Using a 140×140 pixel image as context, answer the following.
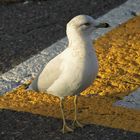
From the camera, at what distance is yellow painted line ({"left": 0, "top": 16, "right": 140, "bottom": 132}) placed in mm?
5910

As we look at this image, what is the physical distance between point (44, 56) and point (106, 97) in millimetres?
1723

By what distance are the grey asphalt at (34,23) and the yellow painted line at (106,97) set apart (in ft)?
3.15

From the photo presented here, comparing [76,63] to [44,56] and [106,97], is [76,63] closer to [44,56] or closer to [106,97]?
[106,97]

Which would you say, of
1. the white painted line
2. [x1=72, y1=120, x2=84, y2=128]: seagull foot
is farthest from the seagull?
the white painted line

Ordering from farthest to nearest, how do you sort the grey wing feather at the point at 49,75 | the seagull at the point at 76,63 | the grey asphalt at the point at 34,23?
the grey asphalt at the point at 34,23
the grey wing feather at the point at 49,75
the seagull at the point at 76,63

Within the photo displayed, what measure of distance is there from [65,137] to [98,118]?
49 centimetres

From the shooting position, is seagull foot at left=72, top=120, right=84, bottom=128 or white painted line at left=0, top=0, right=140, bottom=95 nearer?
seagull foot at left=72, top=120, right=84, bottom=128

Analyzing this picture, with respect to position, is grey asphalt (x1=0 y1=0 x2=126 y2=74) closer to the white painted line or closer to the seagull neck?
the white painted line

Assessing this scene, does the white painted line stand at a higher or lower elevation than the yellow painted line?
higher

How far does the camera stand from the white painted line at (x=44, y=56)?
703 centimetres

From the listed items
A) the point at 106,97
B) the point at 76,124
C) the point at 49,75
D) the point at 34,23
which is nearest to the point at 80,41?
the point at 49,75

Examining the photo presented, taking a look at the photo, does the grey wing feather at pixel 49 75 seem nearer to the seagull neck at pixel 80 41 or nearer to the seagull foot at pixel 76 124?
the seagull neck at pixel 80 41

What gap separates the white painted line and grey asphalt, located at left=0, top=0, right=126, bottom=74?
0.13 m

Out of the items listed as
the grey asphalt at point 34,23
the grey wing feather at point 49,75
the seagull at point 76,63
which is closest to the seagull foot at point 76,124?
the seagull at point 76,63
